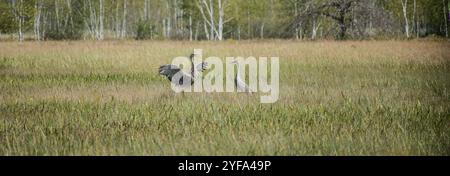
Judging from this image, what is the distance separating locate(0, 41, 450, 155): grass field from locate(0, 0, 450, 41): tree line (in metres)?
14.1

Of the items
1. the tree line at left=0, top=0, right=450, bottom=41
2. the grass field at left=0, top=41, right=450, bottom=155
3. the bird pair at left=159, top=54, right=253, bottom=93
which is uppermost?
the tree line at left=0, top=0, right=450, bottom=41

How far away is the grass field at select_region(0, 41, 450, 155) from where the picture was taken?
17.1 ft

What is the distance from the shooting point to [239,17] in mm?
49531

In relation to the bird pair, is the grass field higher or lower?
lower

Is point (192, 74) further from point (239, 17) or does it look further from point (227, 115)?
point (239, 17)

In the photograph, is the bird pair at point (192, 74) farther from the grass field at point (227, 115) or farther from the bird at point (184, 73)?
the grass field at point (227, 115)

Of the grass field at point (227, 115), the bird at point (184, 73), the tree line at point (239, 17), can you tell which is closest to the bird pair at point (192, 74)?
the bird at point (184, 73)

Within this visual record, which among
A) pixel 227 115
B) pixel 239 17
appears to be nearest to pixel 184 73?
pixel 227 115

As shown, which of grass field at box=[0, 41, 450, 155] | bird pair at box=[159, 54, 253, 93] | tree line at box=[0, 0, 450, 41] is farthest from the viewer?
tree line at box=[0, 0, 450, 41]

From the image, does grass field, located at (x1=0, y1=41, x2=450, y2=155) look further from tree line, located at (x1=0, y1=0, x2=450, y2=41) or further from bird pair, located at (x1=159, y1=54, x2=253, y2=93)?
tree line, located at (x1=0, y1=0, x2=450, y2=41)

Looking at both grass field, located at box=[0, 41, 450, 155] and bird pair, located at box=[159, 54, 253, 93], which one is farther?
bird pair, located at box=[159, 54, 253, 93]

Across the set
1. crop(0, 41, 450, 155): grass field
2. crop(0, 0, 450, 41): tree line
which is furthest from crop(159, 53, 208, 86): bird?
crop(0, 0, 450, 41): tree line

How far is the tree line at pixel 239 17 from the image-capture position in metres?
26.3
